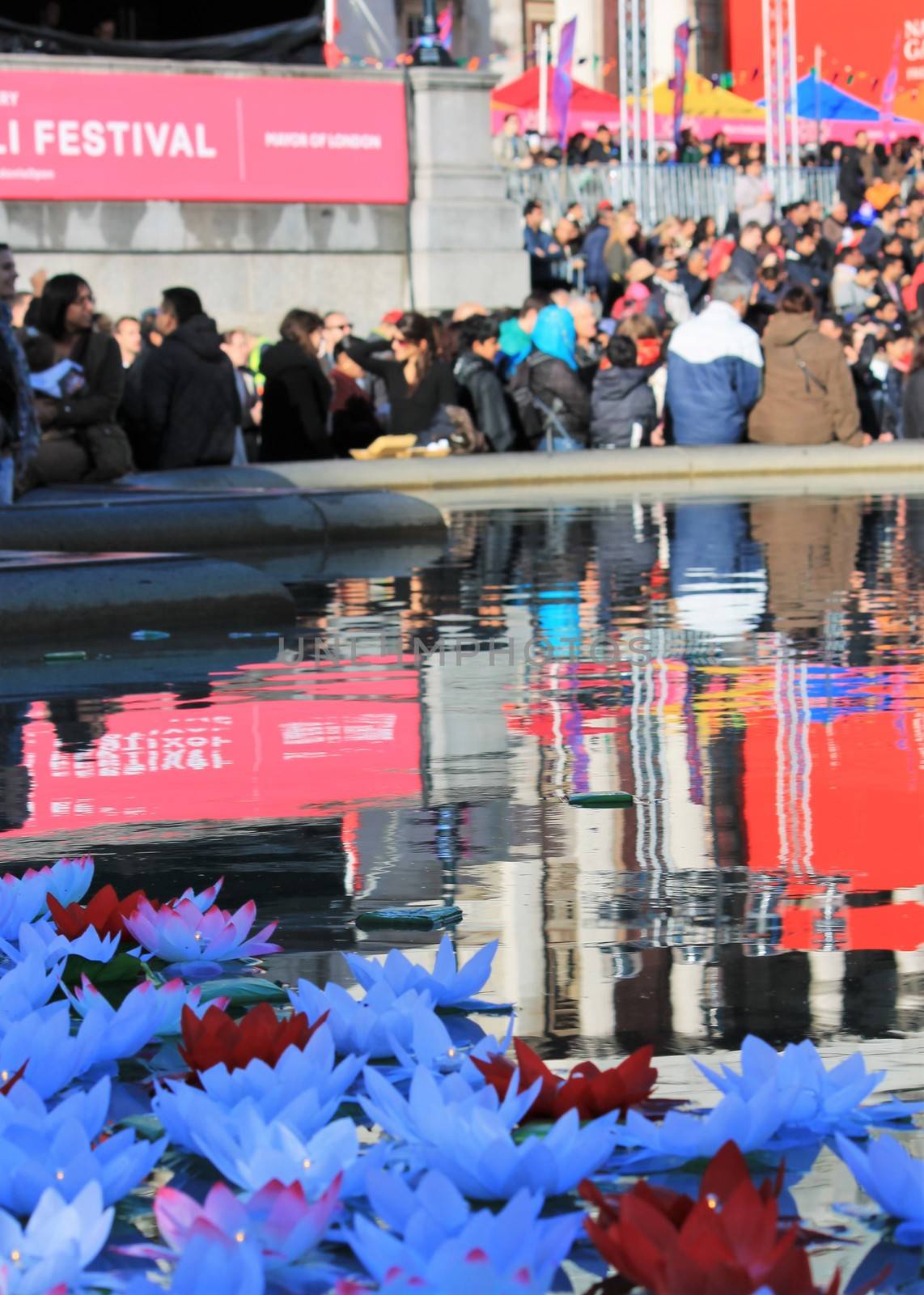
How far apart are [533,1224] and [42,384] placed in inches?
524

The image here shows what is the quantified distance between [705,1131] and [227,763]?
383 centimetres

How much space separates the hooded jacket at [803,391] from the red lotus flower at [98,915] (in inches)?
655

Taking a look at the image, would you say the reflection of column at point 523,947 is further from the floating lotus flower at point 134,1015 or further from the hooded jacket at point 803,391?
the hooded jacket at point 803,391

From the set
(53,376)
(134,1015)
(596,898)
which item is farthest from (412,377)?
(134,1015)

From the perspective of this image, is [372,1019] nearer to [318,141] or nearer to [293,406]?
[293,406]

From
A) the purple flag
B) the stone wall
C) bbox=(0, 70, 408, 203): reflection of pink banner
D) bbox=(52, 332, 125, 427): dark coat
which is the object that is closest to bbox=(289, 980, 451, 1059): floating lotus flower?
bbox=(52, 332, 125, 427): dark coat

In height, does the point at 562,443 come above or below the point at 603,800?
above

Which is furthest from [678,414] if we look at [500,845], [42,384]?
[500,845]

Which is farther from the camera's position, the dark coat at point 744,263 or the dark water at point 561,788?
the dark coat at point 744,263

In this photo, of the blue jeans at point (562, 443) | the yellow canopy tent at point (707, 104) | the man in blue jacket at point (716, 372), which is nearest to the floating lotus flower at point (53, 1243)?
the man in blue jacket at point (716, 372)

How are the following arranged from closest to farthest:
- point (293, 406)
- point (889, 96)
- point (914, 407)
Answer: point (293, 406)
point (914, 407)
point (889, 96)

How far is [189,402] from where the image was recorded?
711 inches

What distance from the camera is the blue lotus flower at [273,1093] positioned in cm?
309

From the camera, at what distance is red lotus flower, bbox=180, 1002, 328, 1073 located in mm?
3375
